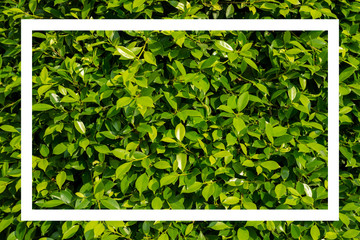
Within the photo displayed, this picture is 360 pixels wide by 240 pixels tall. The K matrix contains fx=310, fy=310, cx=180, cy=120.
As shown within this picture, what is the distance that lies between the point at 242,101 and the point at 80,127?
2.81 feet

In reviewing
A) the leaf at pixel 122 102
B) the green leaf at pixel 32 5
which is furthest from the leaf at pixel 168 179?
the green leaf at pixel 32 5

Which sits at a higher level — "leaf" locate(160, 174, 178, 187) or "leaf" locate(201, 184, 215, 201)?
"leaf" locate(160, 174, 178, 187)

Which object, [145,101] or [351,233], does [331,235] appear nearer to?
[351,233]

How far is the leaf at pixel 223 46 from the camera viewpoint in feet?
5.38

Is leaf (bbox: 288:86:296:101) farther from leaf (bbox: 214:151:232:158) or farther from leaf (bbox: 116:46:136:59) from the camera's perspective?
leaf (bbox: 116:46:136:59)

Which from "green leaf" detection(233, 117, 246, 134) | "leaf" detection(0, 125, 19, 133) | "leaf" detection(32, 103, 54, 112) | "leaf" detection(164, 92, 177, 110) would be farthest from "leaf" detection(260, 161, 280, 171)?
"leaf" detection(0, 125, 19, 133)

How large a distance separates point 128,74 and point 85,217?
80 cm

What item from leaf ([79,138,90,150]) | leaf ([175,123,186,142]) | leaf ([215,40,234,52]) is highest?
leaf ([215,40,234,52])

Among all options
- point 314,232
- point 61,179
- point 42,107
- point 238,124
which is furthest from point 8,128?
point 314,232

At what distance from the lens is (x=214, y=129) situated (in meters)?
1.67

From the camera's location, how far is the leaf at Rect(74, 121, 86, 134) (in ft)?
5.28

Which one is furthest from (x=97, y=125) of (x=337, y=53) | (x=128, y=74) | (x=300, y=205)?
(x=337, y=53)

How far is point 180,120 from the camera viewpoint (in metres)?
1.63

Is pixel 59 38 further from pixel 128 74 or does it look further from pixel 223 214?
pixel 223 214
